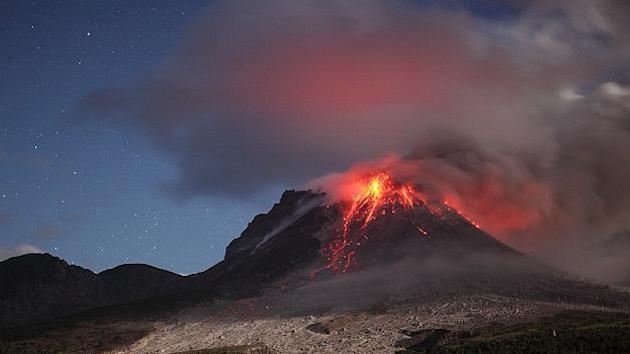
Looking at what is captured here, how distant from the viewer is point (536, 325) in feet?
308

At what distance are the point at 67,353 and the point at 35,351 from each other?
9.97 meters

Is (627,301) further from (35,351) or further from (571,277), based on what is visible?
(35,351)

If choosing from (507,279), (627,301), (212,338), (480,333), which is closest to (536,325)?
(480,333)

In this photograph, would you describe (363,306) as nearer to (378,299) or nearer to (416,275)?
(378,299)

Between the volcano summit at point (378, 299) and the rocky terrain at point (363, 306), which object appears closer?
the rocky terrain at point (363, 306)

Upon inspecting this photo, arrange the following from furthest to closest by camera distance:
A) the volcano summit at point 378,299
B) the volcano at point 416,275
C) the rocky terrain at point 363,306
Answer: the volcano at point 416,275 < the volcano summit at point 378,299 < the rocky terrain at point 363,306

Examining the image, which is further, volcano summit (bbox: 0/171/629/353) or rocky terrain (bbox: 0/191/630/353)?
volcano summit (bbox: 0/171/629/353)

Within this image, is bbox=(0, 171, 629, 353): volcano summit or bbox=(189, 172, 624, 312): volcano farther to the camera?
bbox=(189, 172, 624, 312): volcano

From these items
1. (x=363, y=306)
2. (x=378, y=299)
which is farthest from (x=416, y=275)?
(x=363, y=306)

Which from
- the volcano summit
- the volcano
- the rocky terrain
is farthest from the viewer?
the volcano

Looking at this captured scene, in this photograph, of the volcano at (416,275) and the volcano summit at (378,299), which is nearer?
the volcano summit at (378,299)

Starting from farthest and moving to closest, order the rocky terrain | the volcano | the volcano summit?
the volcano → the volcano summit → the rocky terrain

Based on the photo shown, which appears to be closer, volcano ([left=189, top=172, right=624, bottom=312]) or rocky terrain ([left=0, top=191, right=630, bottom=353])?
rocky terrain ([left=0, top=191, right=630, bottom=353])

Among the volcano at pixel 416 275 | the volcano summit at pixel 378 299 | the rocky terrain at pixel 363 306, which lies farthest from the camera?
the volcano at pixel 416 275
